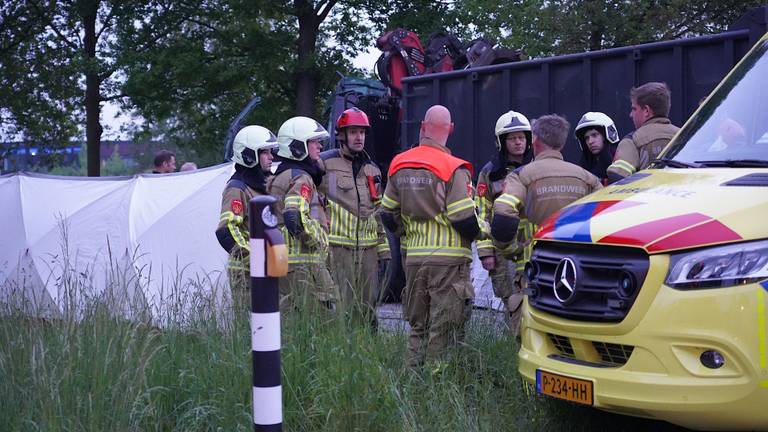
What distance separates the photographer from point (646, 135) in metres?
7.50

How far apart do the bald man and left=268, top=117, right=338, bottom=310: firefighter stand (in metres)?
0.67

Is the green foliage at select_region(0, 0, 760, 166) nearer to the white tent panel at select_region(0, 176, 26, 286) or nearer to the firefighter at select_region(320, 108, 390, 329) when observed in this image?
the white tent panel at select_region(0, 176, 26, 286)

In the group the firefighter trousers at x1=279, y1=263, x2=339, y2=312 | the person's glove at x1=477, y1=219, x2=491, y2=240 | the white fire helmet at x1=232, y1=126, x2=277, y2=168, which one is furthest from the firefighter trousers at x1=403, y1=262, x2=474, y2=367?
the white fire helmet at x1=232, y1=126, x2=277, y2=168

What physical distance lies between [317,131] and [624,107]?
318 cm

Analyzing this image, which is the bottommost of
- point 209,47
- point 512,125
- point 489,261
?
point 489,261

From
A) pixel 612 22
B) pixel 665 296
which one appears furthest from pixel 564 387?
pixel 612 22

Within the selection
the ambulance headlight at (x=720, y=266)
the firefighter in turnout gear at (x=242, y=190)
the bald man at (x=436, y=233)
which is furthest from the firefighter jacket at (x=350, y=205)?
the ambulance headlight at (x=720, y=266)

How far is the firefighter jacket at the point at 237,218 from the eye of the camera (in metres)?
7.64

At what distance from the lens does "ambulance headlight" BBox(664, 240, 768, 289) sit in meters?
4.28

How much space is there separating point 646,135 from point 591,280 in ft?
9.74

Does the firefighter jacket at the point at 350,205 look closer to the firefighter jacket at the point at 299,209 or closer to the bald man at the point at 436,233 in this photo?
the firefighter jacket at the point at 299,209

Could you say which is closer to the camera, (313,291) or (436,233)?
(313,291)

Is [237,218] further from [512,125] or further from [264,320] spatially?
[264,320]

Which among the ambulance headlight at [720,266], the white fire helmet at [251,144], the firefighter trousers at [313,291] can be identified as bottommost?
the firefighter trousers at [313,291]
